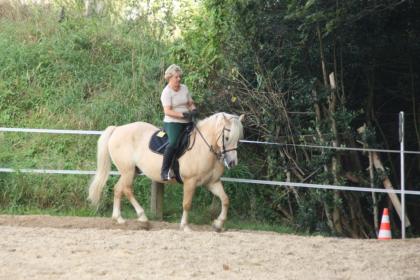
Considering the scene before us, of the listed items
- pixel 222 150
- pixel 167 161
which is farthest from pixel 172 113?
pixel 222 150

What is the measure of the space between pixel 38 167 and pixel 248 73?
4.01 m

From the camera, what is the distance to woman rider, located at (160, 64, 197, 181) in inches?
452

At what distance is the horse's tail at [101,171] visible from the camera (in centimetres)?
1210

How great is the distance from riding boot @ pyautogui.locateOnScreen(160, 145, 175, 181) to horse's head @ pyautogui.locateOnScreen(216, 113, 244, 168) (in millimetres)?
707

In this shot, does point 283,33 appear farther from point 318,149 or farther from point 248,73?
point 318,149

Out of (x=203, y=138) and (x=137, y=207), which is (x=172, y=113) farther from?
(x=137, y=207)

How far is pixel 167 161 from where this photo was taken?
1156cm

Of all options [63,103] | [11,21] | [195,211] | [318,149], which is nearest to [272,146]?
[318,149]

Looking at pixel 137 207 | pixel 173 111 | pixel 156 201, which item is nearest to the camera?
pixel 173 111

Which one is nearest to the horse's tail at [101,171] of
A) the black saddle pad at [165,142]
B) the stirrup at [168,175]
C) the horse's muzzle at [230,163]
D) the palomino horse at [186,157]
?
the palomino horse at [186,157]

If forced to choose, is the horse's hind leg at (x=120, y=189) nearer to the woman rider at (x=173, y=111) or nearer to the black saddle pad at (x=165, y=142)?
the black saddle pad at (x=165, y=142)

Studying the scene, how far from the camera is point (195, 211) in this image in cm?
1335

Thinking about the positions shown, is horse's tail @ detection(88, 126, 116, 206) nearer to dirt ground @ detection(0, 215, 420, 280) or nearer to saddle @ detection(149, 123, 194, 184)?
saddle @ detection(149, 123, 194, 184)

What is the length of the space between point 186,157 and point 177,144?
0.23 meters
